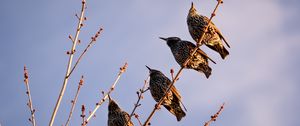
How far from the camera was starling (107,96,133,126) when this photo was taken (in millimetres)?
8203

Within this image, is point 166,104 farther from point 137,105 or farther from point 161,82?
point 137,105

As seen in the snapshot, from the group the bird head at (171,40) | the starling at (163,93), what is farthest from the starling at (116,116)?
the bird head at (171,40)

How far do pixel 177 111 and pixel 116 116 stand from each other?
1189 millimetres

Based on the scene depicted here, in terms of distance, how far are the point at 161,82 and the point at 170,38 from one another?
3.82 feet

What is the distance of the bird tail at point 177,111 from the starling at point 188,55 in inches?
30.0

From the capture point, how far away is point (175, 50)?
865 centimetres

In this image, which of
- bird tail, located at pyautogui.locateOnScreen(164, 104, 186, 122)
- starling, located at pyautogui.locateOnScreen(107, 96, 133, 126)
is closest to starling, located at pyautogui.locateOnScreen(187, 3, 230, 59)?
bird tail, located at pyautogui.locateOnScreen(164, 104, 186, 122)

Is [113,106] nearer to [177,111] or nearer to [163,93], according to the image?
[163,93]

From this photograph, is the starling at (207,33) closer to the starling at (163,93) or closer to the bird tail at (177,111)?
the starling at (163,93)

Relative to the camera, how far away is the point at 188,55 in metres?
8.36

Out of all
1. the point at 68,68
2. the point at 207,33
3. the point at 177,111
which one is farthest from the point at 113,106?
the point at 68,68

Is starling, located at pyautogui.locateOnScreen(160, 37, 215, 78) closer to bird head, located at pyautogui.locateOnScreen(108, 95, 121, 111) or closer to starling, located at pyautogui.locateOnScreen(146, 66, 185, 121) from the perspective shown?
starling, located at pyautogui.locateOnScreen(146, 66, 185, 121)

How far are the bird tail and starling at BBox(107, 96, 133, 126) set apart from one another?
822 mm

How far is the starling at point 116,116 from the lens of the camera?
→ 26.9 feet
